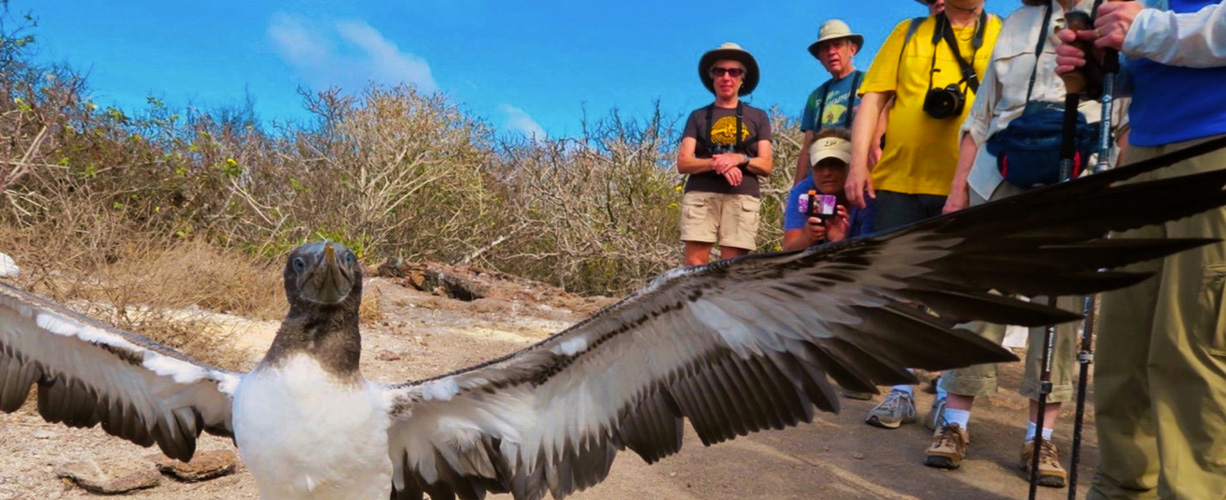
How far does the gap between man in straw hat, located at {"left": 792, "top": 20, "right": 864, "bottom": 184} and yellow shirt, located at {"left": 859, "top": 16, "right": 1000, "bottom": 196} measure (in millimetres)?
1235

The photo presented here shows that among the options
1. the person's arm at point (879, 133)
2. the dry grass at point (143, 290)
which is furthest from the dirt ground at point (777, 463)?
the person's arm at point (879, 133)

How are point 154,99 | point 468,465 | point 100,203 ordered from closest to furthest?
point 468,465
point 100,203
point 154,99

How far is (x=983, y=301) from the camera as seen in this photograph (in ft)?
5.41

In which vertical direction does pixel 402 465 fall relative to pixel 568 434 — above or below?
below

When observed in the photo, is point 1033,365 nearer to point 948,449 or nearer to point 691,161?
point 948,449

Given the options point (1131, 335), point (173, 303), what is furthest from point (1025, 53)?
point (173, 303)

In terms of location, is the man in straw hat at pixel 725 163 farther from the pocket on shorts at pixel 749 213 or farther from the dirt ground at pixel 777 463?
the dirt ground at pixel 777 463

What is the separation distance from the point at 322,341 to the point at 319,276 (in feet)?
0.65

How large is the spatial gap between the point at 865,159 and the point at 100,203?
269 inches

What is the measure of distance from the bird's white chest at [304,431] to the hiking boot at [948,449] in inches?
110

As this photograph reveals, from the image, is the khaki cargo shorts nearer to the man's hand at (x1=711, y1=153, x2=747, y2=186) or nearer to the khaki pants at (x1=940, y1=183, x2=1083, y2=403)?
the man's hand at (x1=711, y1=153, x2=747, y2=186)

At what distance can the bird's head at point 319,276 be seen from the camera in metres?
2.48

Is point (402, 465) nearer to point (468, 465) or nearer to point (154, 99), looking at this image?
point (468, 465)

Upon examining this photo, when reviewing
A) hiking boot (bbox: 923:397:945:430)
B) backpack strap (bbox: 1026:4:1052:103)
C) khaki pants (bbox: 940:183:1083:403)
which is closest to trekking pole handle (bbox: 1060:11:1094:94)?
backpack strap (bbox: 1026:4:1052:103)
